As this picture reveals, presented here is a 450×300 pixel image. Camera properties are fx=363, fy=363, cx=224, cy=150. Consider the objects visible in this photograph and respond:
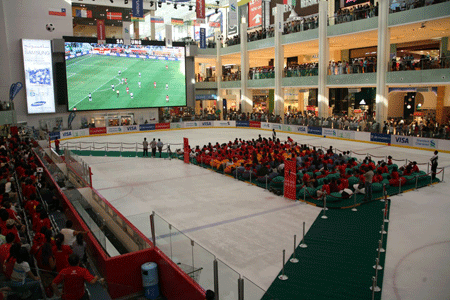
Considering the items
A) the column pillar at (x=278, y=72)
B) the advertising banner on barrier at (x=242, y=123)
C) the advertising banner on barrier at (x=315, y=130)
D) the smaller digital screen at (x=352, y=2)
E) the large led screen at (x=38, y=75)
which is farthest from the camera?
the advertising banner on barrier at (x=242, y=123)

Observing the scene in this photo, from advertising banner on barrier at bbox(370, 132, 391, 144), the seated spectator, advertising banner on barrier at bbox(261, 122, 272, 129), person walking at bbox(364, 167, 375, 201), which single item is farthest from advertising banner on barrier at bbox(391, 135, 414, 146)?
the seated spectator

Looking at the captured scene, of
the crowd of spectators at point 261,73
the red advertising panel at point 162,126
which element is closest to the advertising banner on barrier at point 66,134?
the red advertising panel at point 162,126

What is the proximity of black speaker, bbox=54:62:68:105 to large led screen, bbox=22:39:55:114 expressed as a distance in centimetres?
48

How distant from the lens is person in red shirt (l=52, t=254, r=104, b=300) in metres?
5.59

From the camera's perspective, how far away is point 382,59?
30219 millimetres

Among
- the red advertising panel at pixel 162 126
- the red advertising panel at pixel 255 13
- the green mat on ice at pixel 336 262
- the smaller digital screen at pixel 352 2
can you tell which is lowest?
the green mat on ice at pixel 336 262

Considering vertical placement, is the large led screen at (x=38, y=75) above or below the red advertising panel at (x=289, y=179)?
above

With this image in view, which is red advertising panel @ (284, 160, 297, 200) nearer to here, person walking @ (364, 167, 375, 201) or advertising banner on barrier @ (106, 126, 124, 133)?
person walking @ (364, 167, 375, 201)

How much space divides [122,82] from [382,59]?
87.4 feet

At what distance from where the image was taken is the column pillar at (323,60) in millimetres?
35206

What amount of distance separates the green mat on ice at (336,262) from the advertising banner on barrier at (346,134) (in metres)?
19.1

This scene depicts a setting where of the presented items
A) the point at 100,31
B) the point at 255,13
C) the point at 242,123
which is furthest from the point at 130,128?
the point at 255,13

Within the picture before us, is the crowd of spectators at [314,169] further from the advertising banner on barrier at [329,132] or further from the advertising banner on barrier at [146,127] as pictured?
the advertising banner on barrier at [146,127]

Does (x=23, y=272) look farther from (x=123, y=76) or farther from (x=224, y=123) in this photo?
(x=224, y=123)
